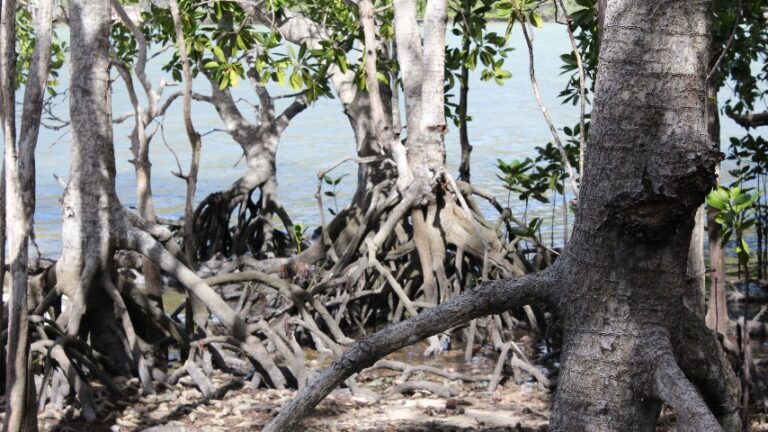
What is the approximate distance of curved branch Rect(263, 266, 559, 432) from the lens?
2.15m

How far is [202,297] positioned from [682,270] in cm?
365


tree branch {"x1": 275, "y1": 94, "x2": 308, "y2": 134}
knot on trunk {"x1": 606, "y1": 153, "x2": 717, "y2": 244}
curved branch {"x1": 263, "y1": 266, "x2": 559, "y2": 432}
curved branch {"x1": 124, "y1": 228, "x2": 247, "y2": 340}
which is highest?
tree branch {"x1": 275, "y1": 94, "x2": 308, "y2": 134}

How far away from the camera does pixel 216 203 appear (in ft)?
32.1

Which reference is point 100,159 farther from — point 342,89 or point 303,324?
point 342,89

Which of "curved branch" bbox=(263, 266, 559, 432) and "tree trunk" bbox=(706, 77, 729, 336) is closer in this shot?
"curved branch" bbox=(263, 266, 559, 432)

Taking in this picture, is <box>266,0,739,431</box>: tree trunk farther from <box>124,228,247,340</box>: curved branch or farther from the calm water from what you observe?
the calm water

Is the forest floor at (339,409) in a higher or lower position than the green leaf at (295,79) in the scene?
lower

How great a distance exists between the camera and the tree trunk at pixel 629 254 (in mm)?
1983

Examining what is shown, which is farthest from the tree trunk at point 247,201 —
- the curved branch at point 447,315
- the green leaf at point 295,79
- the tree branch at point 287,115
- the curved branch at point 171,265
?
the curved branch at point 447,315

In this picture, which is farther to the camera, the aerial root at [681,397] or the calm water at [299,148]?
the calm water at [299,148]

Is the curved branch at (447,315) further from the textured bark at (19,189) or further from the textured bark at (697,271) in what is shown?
the textured bark at (697,271)

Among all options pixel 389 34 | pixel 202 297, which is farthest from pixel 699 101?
pixel 389 34

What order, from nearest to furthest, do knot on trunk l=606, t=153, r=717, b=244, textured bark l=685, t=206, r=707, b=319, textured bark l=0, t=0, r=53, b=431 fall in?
knot on trunk l=606, t=153, r=717, b=244
textured bark l=0, t=0, r=53, b=431
textured bark l=685, t=206, r=707, b=319

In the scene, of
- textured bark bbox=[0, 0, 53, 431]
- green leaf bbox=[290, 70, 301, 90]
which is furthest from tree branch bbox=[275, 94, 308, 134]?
textured bark bbox=[0, 0, 53, 431]
